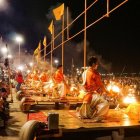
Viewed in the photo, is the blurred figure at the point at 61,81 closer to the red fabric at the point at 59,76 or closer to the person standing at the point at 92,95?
the red fabric at the point at 59,76

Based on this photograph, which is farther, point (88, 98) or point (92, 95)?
point (92, 95)

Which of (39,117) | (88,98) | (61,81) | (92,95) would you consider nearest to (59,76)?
(61,81)

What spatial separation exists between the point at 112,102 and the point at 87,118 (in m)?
5.09

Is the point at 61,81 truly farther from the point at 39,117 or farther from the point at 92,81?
the point at 92,81

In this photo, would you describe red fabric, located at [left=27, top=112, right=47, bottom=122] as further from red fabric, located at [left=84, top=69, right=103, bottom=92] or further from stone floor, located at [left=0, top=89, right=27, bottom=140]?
red fabric, located at [left=84, top=69, right=103, bottom=92]

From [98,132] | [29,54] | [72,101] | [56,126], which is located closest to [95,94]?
[98,132]

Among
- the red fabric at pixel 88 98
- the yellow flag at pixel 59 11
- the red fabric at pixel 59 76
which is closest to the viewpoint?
the red fabric at pixel 88 98

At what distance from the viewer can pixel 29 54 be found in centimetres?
7219

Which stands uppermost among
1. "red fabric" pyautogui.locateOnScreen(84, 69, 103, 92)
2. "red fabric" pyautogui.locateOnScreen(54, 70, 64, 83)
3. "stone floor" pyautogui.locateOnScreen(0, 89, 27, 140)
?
"red fabric" pyautogui.locateOnScreen(54, 70, 64, 83)

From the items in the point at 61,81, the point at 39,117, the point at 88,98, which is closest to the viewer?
the point at 88,98

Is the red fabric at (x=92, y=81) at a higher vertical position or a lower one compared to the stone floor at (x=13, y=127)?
higher

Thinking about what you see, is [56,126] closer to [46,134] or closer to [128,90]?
[46,134]

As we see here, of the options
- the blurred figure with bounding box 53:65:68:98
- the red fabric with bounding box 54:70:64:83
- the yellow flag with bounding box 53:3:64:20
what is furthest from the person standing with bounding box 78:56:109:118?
the yellow flag with bounding box 53:3:64:20

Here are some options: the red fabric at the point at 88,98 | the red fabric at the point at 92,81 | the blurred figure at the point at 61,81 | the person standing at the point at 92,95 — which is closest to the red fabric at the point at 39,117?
the person standing at the point at 92,95
